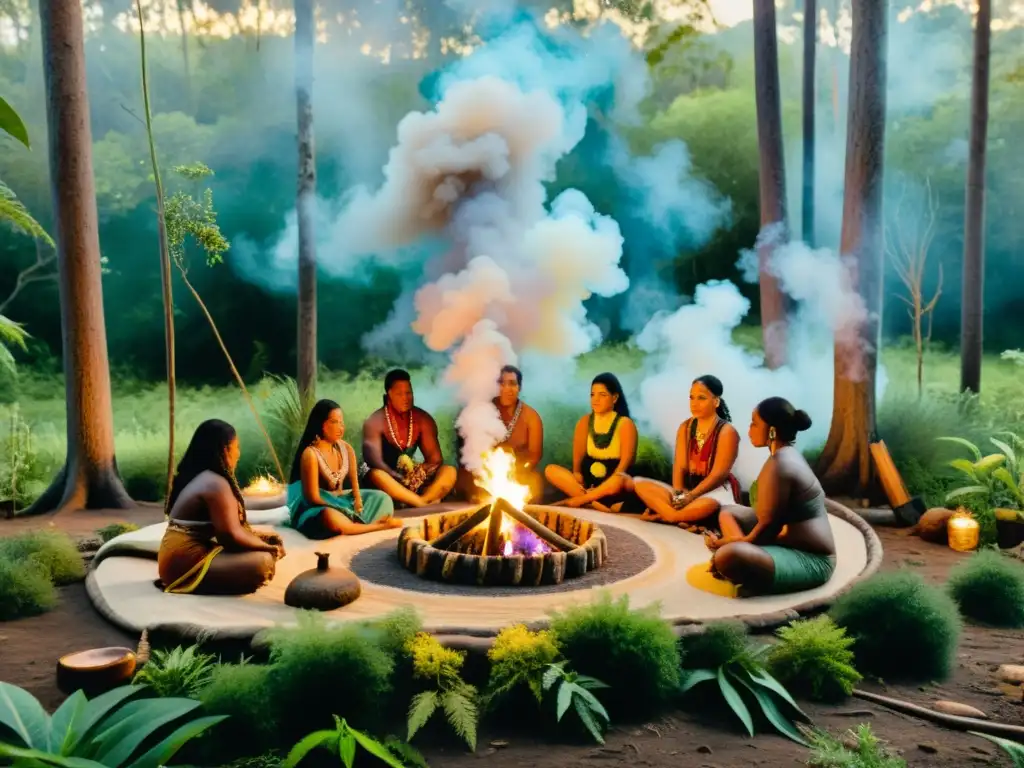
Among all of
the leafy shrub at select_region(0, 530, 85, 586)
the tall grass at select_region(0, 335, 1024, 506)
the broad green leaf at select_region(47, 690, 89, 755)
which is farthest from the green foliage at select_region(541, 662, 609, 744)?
the tall grass at select_region(0, 335, 1024, 506)

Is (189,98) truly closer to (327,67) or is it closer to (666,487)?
(327,67)

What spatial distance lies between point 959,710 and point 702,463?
2.95 m

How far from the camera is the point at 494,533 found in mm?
6039

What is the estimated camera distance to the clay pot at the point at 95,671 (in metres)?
4.24

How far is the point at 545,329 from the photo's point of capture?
8039 millimetres

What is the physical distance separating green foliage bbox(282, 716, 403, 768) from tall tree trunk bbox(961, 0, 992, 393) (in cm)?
930

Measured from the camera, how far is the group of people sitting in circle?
17.7 feet

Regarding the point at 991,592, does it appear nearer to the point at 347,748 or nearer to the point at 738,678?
the point at 738,678

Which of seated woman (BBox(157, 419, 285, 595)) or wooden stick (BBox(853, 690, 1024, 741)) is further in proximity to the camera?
seated woman (BBox(157, 419, 285, 595))

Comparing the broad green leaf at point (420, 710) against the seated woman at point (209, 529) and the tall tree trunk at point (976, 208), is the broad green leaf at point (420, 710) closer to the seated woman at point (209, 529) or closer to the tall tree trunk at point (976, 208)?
the seated woman at point (209, 529)

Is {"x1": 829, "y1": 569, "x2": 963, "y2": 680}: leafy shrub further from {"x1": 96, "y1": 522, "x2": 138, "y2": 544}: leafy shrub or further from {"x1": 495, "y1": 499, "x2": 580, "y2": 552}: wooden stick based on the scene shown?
{"x1": 96, "y1": 522, "x2": 138, "y2": 544}: leafy shrub

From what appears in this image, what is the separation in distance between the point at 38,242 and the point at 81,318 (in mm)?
6602

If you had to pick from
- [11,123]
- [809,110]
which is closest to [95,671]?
[11,123]

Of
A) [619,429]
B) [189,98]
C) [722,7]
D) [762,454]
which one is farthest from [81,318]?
[722,7]
